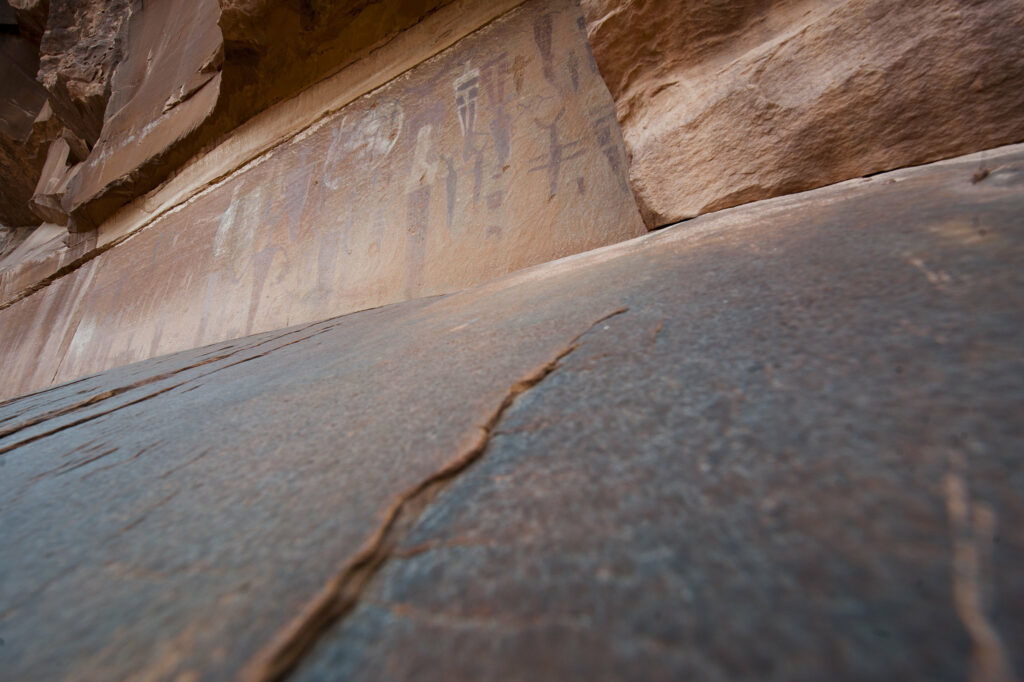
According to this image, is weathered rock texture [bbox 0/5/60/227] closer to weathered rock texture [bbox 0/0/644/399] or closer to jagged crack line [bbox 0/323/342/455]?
weathered rock texture [bbox 0/0/644/399]

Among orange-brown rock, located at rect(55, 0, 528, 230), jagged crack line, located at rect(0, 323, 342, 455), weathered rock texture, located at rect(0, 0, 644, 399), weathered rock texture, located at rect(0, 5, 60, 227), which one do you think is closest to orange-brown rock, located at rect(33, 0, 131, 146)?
orange-brown rock, located at rect(55, 0, 528, 230)

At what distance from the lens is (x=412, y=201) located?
2.79 meters

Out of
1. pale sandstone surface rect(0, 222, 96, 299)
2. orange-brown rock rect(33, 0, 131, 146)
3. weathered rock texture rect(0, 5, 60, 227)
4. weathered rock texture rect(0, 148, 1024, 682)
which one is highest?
weathered rock texture rect(0, 5, 60, 227)

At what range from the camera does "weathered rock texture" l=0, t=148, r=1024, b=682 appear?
0.24 meters

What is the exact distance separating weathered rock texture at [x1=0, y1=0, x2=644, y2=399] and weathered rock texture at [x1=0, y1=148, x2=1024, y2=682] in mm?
1643

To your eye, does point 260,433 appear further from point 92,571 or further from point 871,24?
point 871,24

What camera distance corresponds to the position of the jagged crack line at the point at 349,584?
0.91 feet

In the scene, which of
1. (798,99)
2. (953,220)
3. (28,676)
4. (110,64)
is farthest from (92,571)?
(110,64)

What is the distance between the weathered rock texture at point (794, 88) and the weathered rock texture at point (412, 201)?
21.6 inches

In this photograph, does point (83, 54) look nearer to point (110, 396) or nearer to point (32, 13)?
point (32, 13)

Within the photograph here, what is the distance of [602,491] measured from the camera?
0.36 metres

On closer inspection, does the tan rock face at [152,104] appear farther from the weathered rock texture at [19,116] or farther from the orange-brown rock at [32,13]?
the weathered rock texture at [19,116]

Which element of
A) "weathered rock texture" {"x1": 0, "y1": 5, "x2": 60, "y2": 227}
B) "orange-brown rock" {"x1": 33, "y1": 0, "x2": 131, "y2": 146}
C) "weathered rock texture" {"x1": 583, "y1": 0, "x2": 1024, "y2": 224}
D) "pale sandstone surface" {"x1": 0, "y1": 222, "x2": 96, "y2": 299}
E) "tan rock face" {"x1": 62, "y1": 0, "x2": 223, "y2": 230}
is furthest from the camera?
"weathered rock texture" {"x1": 0, "y1": 5, "x2": 60, "y2": 227}

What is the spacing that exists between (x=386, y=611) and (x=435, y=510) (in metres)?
0.10
